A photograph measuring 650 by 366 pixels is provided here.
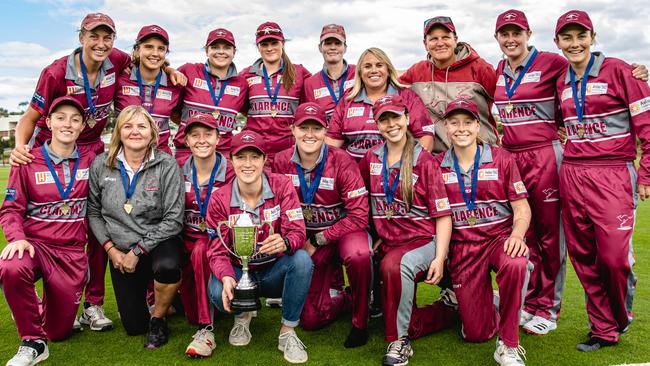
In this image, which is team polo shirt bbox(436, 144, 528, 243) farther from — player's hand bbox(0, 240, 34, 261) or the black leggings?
player's hand bbox(0, 240, 34, 261)

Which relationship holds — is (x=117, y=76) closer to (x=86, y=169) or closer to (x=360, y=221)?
(x=86, y=169)

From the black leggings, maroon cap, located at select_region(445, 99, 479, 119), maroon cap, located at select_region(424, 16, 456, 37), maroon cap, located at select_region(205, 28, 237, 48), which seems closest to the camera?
maroon cap, located at select_region(445, 99, 479, 119)

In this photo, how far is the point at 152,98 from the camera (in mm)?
5445

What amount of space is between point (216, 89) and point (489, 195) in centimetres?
303

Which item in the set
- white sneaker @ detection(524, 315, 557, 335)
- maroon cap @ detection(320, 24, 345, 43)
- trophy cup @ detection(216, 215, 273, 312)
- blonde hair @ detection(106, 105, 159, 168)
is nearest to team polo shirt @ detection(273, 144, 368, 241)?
trophy cup @ detection(216, 215, 273, 312)

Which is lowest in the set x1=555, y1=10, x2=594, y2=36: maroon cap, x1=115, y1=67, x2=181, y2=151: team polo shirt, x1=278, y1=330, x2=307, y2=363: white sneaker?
x1=278, y1=330, x2=307, y2=363: white sneaker

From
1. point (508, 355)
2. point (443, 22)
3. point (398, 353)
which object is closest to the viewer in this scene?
point (508, 355)

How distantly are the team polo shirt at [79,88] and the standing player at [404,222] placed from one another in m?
2.67

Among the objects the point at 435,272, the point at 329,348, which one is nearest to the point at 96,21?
the point at 329,348

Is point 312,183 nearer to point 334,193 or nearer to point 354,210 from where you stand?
point 334,193

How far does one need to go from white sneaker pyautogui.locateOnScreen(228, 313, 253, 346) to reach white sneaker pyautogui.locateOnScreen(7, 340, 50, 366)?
4.59 feet

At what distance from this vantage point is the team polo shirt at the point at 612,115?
409 centimetres

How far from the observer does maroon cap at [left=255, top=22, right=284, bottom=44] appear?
18.5ft

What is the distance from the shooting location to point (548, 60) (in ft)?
15.5
